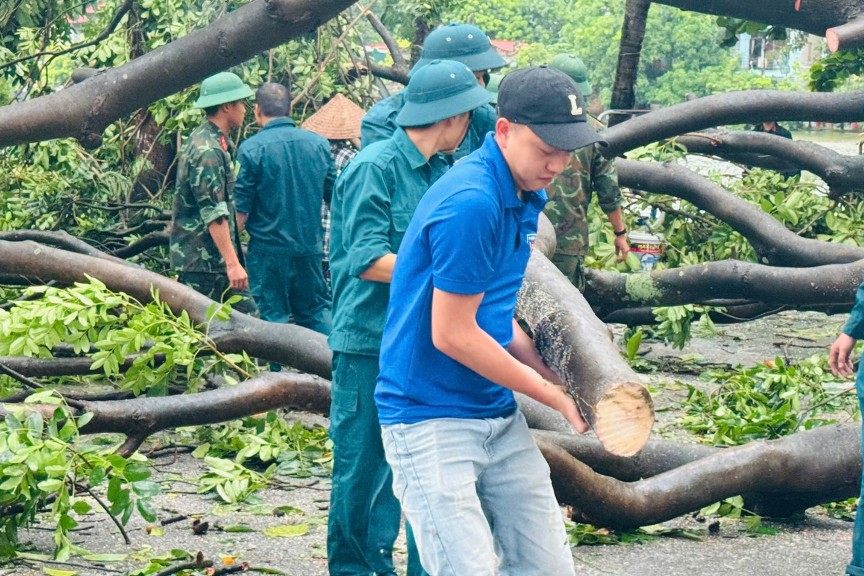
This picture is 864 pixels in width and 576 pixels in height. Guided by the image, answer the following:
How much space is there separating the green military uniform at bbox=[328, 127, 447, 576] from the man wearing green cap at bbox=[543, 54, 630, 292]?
2.82 metres

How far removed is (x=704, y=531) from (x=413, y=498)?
231cm

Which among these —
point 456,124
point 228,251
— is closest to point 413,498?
point 456,124

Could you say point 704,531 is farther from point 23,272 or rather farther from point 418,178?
point 23,272

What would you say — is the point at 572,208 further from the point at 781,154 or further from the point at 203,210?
the point at 781,154

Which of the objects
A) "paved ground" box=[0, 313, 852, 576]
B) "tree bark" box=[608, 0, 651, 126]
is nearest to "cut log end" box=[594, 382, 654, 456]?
"paved ground" box=[0, 313, 852, 576]

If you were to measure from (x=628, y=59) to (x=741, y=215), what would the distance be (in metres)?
3.70

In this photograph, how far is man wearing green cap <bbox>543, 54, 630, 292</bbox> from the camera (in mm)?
6887

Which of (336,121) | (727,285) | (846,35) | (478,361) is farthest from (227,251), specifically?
(478,361)

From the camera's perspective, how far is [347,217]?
13.0 ft

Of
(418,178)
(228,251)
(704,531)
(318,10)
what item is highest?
(318,10)

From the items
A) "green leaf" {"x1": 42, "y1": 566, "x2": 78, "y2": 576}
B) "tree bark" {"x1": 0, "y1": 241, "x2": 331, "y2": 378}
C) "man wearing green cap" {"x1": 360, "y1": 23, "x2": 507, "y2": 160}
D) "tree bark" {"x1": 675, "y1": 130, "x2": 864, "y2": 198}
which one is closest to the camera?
"green leaf" {"x1": 42, "y1": 566, "x2": 78, "y2": 576}

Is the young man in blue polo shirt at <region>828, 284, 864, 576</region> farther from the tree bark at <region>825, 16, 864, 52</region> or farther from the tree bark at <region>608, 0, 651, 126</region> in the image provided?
A: the tree bark at <region>608, 0, 651, 126</region>

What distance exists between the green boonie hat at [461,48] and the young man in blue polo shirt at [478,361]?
2.29m

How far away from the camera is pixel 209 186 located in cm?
659
